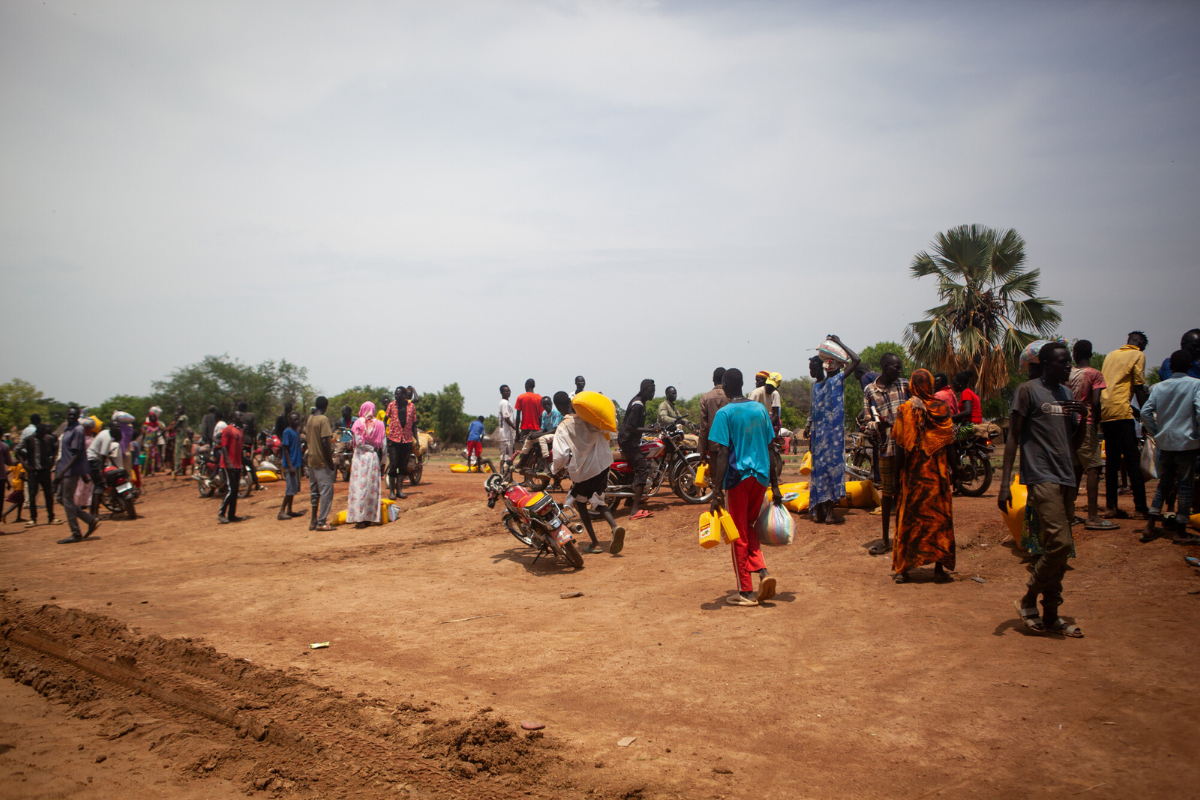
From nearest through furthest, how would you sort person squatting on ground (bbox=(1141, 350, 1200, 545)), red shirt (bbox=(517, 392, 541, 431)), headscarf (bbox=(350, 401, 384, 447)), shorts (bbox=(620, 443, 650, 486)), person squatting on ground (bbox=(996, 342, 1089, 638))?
person squatting on ground (bbox=(996, 342, 1089, 638))
person squatting on ground (bbox=(1141, 350, 1200, 545))
shorts (bbox=(620, 443, 650, 486))
headscarf (bbox=(350, 401, 384, 447))
red shirt (bbox=(517, 392, 541, 431))

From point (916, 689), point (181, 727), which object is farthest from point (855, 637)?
point (181, 727)

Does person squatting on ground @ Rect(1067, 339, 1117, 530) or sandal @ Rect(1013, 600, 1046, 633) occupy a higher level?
person squatting on ground @ Rect(1067, 339, 1117, 530)

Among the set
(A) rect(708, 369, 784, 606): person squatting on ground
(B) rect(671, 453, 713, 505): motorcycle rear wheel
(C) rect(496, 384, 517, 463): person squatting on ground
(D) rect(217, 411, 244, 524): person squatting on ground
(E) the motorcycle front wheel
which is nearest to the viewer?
(A) rect(708, 369, 784, 606): person squatting on ground

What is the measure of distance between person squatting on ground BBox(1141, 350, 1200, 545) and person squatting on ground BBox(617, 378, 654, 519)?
590cm

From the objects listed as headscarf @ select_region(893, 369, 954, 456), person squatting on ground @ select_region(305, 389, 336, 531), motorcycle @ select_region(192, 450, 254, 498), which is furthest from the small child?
headscarf @ select_region(893, 369, 954, 456)

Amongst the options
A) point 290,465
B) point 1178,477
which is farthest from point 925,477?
point 290,465

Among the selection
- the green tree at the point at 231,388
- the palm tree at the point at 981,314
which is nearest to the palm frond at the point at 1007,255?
the palm tree at the point at 981,314

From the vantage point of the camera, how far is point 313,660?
539 centimetres

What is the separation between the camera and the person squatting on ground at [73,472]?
12281 millimetres

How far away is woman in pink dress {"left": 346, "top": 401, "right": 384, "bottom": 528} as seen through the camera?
1200 centimetres

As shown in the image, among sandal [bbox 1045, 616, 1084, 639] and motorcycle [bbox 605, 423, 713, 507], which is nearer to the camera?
sandal [bbox 1045, 616, 1084, 639]

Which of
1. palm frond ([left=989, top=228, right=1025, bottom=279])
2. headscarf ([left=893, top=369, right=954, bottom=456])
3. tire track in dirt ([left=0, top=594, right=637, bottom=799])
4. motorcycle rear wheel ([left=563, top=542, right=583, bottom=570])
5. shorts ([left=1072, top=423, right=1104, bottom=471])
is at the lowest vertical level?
tire track in dirt ([left=0, top=594, right=637, bottom=799])

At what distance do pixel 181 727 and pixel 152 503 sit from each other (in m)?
15.2

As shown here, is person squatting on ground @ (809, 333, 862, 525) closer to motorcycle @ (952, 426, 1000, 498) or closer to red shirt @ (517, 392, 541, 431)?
motorcycle @ (952, 426, 1000, 498)
